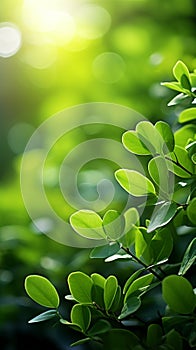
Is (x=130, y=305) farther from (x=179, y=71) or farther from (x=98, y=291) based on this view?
(x=179, y=71)

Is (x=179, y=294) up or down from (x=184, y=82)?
down

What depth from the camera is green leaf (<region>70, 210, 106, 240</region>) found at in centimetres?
74

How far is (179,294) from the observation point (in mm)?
672

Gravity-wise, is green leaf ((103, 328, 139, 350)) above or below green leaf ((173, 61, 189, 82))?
below

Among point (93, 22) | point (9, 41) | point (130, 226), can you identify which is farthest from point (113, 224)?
point (9, 41)

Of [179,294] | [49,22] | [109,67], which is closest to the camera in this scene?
[179,294]

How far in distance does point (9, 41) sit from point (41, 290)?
1.26 metres

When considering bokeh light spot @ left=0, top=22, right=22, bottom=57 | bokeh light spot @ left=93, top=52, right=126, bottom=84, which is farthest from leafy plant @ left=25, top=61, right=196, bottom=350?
bokeh light spot @ left=0, top=22, right=22, bottom=57

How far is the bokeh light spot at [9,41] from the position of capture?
1.85 m

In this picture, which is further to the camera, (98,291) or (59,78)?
(59,78)

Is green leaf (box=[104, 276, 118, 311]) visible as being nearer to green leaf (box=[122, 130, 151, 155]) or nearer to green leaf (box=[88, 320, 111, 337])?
green leaf (box=[88, 320, 111, 337])

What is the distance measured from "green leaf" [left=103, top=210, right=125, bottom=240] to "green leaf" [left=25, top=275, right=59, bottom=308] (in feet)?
0.33

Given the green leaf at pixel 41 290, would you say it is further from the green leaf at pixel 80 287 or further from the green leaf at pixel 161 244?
the green leaf at pixel 161 244

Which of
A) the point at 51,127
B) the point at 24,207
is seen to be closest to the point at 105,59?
the point at 51,127
